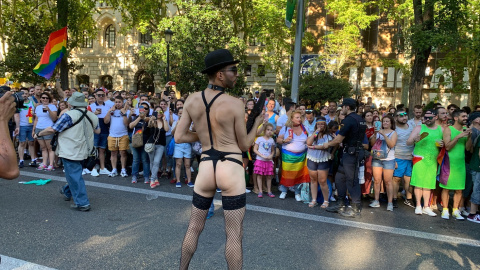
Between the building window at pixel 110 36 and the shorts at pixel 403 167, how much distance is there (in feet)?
111

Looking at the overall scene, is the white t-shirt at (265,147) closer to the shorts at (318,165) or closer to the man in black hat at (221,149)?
the shorts at (318,165)

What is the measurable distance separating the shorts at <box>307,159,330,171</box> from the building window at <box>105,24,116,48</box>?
33.2 meters

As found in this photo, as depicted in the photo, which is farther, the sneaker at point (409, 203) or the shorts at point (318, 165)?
the sneaker at point (409, 203)

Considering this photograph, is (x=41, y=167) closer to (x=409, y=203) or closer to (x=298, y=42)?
(x=298, y=42)

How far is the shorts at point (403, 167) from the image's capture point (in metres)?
7.00

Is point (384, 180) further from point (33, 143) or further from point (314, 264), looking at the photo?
point (33, 143)

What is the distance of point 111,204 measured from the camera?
6461 millimetres

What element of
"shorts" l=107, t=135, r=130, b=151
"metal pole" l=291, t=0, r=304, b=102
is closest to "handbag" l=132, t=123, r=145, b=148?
"shorts" l=107, t=135, r=130, b=151

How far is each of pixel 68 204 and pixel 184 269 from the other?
3981mm

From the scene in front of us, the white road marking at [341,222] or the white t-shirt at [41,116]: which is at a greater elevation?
the white t-shirt at [41,116]

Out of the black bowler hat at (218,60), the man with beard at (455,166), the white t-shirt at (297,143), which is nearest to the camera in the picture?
the black bowler hat at (218,60)

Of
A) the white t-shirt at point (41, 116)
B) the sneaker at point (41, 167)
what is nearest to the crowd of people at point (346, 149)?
the white t-shirt at point (41, 116)

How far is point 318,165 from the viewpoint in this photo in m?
6.90

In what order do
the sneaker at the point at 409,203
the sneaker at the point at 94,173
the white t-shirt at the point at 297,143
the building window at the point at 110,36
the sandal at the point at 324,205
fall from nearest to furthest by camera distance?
the sandal at the point at 324,205 → the sneaker at the point at 409,203 → the white t-shirt at the point at 297,143 → the sneaker at the point at 94,173 → the building window at the point at 110,36
